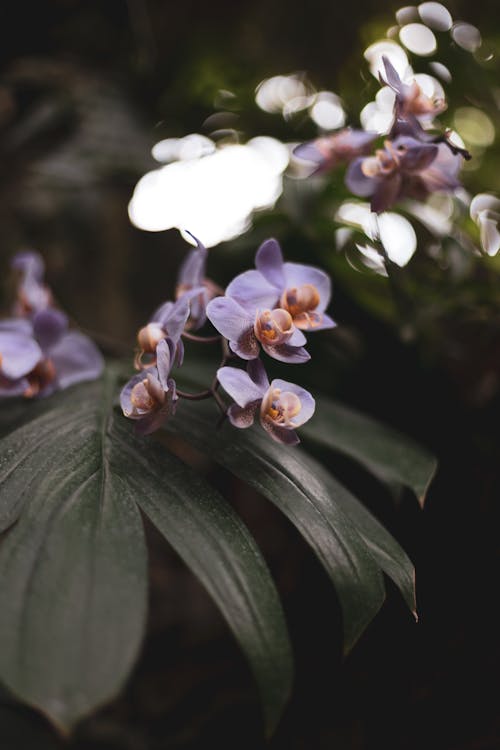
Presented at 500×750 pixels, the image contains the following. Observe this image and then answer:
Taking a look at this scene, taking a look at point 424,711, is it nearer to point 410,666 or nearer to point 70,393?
point 410,666

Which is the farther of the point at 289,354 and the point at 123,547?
the point at 289,354

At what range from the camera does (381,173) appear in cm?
70

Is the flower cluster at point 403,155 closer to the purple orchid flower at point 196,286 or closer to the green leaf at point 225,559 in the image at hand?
the purple orchid flower at point 196,286

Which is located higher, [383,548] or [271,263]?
[271,263]

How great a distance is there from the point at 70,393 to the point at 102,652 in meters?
0.45

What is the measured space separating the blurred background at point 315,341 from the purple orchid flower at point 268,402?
11.9 inches

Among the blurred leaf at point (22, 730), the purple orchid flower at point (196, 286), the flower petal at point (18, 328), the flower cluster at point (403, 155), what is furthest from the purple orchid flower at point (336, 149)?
the blurred leaf at point (22, 730)

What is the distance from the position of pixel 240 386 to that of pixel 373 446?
31 cm

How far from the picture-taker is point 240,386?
54 cm

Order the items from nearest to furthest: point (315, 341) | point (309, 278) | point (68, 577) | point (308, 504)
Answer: point (68, 577) → point (308, 504) → point (309, 278) → point (315, 341)

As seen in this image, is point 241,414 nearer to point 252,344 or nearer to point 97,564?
point 252,344

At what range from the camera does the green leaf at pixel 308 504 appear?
1.59 feet

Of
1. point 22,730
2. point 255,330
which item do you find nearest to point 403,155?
point 255,330

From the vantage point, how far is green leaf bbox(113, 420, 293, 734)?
0.42 metres
